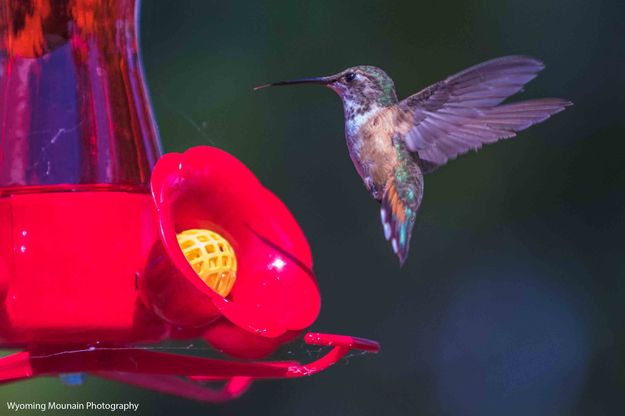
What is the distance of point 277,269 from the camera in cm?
283

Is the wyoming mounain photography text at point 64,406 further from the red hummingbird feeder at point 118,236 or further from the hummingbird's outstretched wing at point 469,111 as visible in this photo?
the hummingbird's outstretched wing at point 469,111

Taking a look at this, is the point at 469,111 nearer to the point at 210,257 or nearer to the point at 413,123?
the point at 413,123

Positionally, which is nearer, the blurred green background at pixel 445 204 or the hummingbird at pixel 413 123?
the hummingbird at pixel 413 123

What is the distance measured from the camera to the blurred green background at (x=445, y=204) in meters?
5.82

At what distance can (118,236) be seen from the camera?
254 cm

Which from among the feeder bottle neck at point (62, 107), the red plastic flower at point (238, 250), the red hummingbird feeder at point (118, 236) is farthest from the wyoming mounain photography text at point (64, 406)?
the feeder bottle neck at point (62, 107)

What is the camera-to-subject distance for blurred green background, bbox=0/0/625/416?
19.1ft

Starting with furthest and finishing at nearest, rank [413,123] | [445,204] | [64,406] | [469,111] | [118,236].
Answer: [445,204], [64,406], [413,123], [469,111], [118,236]

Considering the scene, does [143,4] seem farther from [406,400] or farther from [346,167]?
[406,400]

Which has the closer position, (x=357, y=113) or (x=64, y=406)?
(x=357, y=113)

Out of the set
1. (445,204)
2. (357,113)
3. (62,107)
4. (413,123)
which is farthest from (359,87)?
(445,204)

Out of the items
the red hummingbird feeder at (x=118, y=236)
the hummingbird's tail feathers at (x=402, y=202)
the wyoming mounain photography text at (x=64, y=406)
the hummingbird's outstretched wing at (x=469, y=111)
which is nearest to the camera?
the red hummingbird feeder at (x=118, y=236)

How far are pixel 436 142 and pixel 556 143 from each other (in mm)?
3622

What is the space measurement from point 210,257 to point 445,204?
12.5ft
